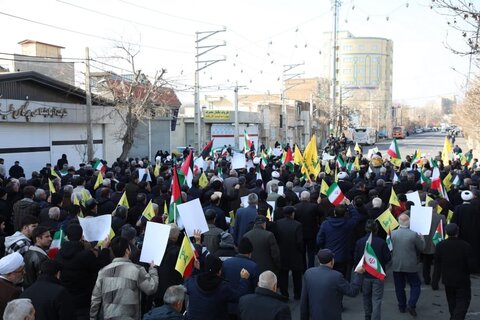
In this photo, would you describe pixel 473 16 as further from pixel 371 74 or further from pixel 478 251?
pixel 371 74

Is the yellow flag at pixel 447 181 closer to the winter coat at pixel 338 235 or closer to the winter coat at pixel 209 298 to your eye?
the winter coat at pixel 338 235

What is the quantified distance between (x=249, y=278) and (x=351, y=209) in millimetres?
3366

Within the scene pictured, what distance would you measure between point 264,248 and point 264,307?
2808 mm

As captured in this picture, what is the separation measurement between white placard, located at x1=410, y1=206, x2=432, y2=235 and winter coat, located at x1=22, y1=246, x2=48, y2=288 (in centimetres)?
581

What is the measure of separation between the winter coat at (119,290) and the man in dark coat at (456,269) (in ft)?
14.0

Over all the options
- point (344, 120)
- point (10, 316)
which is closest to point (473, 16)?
point (10, 316)

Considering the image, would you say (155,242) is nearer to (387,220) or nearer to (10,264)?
(10,264)

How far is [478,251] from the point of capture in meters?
9.85

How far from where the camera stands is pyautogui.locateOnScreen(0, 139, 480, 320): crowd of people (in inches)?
194

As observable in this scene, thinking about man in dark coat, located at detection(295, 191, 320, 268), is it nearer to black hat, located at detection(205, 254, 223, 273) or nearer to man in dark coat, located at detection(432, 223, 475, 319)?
man in dark coat, located at detection(432, 223, 475, 319)

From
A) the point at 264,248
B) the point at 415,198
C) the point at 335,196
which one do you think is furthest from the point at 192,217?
the point at 415,198

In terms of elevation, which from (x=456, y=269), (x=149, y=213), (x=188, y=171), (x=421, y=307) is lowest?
(x=421, y=307)

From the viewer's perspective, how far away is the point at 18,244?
6180mm

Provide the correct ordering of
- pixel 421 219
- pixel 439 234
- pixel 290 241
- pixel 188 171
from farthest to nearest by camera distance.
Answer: pixel 188 171, pixel 439 234, pixel 421 219, pixel 290 241
